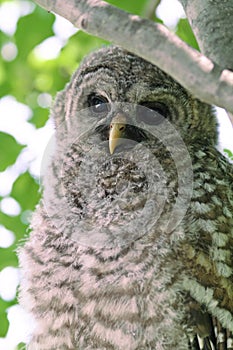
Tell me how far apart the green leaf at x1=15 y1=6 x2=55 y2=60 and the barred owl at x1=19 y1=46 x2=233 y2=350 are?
639 millimetres

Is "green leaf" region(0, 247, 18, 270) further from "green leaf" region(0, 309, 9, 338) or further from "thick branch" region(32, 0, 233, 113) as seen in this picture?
"thick branch" region(32, 0, 233, 113)

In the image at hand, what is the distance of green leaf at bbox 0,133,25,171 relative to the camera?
3.83 meters

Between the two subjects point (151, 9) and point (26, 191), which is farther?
point (26, 191)

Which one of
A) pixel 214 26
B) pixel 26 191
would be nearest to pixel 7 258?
pixel 26 191

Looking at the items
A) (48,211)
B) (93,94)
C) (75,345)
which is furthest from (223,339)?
(93,94)

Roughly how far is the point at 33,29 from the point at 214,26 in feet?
5.90

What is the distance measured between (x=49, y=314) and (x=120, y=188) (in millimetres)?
544

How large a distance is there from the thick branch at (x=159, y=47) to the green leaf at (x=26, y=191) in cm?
223

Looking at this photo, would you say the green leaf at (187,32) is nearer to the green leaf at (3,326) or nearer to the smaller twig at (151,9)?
the smaller twig at (151,9)

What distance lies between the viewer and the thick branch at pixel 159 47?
59.6 inches

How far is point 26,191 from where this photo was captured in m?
3.99

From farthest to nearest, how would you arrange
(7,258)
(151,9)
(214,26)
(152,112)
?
(7,258)
(151,9)
(152,112)
(214,26)

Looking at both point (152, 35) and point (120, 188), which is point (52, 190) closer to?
point (120, 188)

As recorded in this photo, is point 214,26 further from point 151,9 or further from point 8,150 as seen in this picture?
point 8,150
